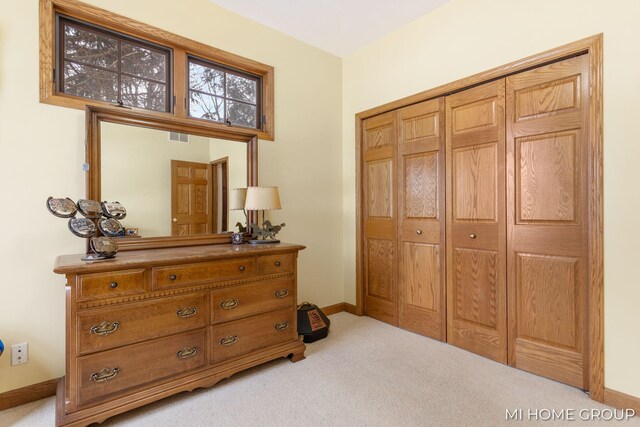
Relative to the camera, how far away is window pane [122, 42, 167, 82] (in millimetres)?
2299

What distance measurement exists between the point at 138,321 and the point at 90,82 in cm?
164

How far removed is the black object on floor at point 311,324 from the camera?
269cm

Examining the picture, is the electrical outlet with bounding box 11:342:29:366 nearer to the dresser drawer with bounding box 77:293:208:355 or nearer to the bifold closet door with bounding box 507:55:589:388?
the dresser drawer with bounding box 77:293:208:355

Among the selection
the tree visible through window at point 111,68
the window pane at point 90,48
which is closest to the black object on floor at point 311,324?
the tree visible through window at point 111,68

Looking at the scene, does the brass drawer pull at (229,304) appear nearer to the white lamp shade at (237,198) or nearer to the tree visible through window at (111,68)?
the white lamp shade at (237,198)

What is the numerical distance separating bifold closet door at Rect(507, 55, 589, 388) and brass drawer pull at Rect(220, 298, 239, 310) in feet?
6.38

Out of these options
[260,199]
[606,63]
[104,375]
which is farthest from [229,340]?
[606,63]

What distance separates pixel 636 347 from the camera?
176 centimetres

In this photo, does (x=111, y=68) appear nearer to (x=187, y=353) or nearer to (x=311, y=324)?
(x=187, y=353)

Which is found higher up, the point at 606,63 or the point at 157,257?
the point at 606,63

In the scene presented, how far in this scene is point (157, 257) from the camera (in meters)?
1.85

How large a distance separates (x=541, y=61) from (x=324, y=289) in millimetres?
2647

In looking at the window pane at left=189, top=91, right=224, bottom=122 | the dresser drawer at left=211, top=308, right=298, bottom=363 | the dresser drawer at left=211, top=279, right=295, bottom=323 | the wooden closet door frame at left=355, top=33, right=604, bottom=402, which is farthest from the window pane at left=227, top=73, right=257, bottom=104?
the wooden closet door frame at left=355, top=33, right=604, bottom=402

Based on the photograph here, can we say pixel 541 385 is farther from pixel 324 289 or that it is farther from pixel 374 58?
pixel 374 58
